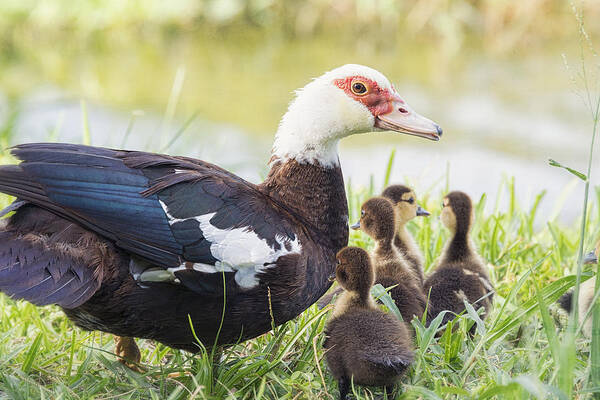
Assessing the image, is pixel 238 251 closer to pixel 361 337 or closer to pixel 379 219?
pixel 361 337

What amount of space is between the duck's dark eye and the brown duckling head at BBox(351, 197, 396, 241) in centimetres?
54

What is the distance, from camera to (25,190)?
2885 mm

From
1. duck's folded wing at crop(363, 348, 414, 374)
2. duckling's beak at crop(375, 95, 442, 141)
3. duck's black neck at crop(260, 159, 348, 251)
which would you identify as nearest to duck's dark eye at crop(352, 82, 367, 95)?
duckling's beak at crop(375, 95, 442, 141)

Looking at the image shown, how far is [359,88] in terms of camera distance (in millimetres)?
3373

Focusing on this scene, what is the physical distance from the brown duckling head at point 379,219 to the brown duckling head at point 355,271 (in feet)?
1.59

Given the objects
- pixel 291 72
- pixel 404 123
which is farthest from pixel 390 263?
pixel 291 72

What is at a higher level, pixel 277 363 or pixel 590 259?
pixel 590 259

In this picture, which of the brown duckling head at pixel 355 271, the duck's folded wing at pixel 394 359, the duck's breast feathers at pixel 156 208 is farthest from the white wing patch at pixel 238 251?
the duck's folded wing at pixel 394 359

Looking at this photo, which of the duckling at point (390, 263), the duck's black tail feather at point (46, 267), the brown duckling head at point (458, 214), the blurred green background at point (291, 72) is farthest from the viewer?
the blurred green background at point (291, 72)

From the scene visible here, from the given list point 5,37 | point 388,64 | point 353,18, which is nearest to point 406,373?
point 388,64

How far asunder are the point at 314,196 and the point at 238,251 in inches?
19.8

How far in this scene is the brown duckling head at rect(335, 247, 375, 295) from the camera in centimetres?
303

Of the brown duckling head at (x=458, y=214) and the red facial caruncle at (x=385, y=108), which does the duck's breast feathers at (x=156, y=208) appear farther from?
the brown duckling head at (x=458, y=214)

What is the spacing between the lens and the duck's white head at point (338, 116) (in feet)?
10.8
